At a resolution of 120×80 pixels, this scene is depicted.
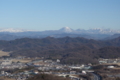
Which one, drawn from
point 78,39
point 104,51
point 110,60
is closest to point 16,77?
point 110,60

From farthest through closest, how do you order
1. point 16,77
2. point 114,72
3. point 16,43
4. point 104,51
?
point 16,43 → point 104,51 → point 114,72 → point 16,77

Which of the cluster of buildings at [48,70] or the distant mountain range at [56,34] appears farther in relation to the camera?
the distant mountain range at [56,34]

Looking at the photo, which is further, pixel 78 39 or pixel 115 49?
pixel 78 39

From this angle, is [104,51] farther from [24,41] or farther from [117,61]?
[24,41]

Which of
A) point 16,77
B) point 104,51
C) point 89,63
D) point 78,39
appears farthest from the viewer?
point 78,39

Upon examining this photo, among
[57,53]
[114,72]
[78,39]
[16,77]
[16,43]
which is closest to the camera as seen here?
[16,77]

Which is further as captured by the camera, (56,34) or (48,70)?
(56,34)

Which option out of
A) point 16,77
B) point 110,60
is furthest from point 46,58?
point 16,77

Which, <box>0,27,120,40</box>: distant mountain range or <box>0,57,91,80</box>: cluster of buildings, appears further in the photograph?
<box>0,27,120,40</box>: distant mountain range

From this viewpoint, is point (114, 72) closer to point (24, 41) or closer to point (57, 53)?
point (57, 53)
